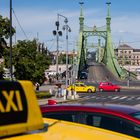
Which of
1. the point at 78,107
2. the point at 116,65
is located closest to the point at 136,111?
the point at 78,107

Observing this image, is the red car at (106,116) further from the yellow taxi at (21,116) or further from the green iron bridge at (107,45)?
the green iron bridge at (107,45)

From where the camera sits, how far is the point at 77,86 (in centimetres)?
7062

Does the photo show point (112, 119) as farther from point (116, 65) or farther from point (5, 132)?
point (116, 65)

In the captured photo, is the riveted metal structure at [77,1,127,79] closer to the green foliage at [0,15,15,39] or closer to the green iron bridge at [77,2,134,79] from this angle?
the green iron bridge at [77,2,134,79]

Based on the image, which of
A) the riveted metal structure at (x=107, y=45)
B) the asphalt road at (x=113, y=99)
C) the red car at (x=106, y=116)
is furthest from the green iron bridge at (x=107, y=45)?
the red car at (x=106, y=116)

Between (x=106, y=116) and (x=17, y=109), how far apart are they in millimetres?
3075

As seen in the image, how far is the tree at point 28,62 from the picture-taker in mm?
49938

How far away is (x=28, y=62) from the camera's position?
50.5 metres

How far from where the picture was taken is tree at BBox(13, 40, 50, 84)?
49938 millimetres

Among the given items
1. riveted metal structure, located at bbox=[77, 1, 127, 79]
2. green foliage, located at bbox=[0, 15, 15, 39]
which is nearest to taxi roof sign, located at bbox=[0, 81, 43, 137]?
green foliage, located at bbox=[0, 15, 15, 39]

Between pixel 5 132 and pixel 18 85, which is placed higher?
pixel 18 85

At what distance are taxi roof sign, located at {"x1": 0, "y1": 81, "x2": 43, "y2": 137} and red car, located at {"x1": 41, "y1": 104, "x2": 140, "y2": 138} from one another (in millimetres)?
2853

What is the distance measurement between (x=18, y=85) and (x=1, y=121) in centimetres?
25

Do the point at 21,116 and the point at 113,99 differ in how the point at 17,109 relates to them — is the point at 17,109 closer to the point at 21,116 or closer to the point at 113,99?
the point at 21,116
